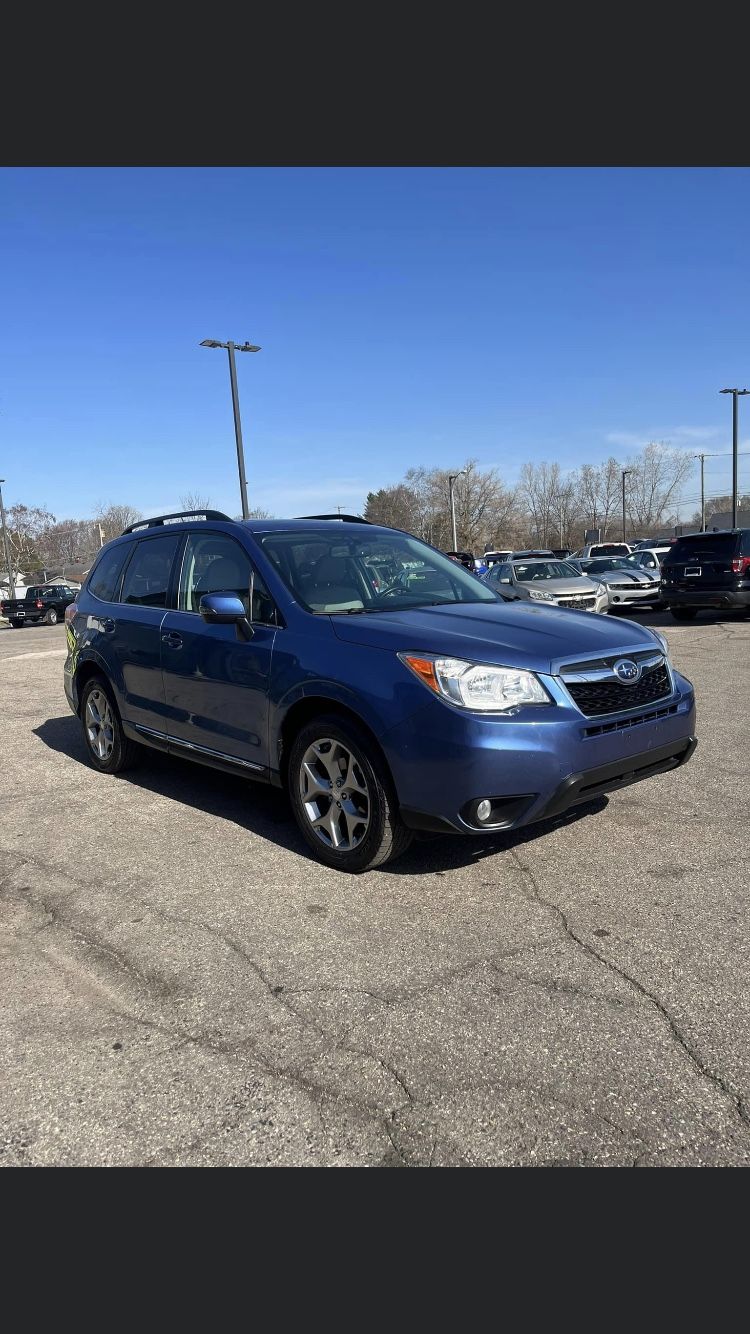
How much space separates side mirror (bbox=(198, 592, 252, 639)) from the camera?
437 centimetres

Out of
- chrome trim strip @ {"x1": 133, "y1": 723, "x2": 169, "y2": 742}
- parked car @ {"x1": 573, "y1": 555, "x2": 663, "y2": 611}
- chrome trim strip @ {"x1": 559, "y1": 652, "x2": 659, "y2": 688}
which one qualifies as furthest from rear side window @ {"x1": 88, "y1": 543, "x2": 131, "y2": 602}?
parked car @ {"x1": 573, "y1": 555, "x2": 663, "y2": 611}

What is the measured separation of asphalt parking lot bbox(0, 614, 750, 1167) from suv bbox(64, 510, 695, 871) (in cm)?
44

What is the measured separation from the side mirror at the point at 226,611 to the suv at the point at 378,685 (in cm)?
1

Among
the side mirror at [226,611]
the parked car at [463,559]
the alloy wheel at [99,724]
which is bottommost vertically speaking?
the alloy wheel at [99,724]

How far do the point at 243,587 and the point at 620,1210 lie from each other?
3.45 m

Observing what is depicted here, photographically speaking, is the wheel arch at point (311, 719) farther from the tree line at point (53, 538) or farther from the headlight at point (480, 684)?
the tree line at point (53, 538)

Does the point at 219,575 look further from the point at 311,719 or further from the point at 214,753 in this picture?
the point at 311,719

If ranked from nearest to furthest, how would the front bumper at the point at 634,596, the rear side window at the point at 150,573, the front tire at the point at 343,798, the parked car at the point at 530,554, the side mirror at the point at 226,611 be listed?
1. the front tire at the point at 343,798
2. the side mirror at the point at 226,611
3. the rear side window at the point at 150,573
4. the front bumper at the point at 634,596
5. the parked car at the point at 530,554

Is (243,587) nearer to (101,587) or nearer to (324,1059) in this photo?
(101,587)

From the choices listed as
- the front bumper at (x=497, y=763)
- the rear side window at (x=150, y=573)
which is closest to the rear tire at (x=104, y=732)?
the rear side window at (x=150, y=573)

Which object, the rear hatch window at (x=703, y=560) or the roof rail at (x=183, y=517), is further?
the rear hatch window at (x=703, y=560)

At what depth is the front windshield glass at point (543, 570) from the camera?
59.3ft

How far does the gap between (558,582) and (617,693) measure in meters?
13.0

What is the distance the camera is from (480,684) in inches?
141
